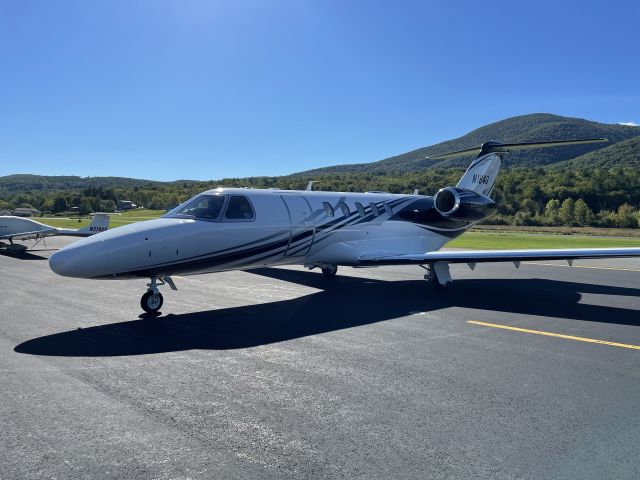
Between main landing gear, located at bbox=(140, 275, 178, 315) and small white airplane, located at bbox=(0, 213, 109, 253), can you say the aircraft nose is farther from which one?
small white airplane, located at bbox=(0, 213, 109, 253)

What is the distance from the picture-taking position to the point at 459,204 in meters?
16.2

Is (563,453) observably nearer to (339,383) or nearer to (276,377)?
(339,383)

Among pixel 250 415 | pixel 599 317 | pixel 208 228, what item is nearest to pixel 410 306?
pixel 599 317

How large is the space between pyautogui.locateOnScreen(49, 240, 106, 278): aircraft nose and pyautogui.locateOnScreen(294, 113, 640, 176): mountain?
113m

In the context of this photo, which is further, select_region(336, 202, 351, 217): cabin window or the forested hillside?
the forested hillside

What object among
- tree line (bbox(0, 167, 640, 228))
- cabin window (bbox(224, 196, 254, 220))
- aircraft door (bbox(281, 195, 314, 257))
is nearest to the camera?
cabin window (bbox(224, 196, 254, 220))

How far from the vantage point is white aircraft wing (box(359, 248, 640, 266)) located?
11.1 m

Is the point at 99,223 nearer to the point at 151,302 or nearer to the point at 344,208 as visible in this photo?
the point at 344,208

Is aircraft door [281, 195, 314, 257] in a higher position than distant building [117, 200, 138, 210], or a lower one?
lower

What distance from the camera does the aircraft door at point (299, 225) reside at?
12.2 metres

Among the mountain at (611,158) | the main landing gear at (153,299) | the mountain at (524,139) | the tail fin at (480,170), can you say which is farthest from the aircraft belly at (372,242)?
the mountain at (524,139)

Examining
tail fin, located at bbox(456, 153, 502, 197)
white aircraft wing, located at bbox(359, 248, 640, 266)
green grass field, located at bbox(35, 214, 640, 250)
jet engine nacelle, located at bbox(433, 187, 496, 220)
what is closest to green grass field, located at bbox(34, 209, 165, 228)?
green grass field, located at bbox(35, 214, 640, 250)

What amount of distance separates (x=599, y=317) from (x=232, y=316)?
6.92m

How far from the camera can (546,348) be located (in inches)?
288
